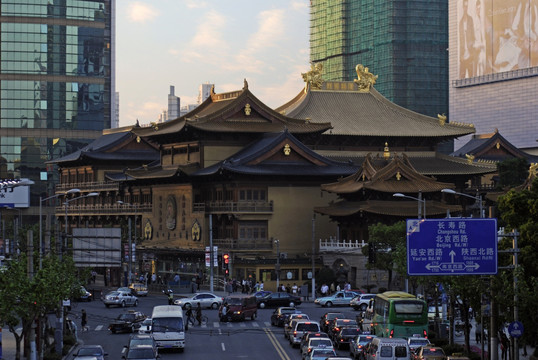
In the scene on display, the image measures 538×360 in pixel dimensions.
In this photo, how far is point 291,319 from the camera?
6425cm

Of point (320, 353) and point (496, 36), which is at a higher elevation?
point (496, 36)

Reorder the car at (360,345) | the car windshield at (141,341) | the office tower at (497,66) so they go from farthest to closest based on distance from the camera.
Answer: the office tower at (497,66)
the car at (360,345)
the car windshield at (141,341)

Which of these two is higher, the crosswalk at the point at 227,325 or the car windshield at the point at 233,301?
the car windshield at the point at 233,301

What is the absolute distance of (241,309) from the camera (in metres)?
75.9

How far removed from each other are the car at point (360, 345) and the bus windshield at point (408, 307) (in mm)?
2557

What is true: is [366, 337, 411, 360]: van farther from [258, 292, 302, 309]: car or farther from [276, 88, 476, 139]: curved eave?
[276, 88, 476, 139]: curved eave

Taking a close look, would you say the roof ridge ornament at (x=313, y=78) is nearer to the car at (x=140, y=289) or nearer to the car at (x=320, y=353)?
the car at (x=140, y=289)

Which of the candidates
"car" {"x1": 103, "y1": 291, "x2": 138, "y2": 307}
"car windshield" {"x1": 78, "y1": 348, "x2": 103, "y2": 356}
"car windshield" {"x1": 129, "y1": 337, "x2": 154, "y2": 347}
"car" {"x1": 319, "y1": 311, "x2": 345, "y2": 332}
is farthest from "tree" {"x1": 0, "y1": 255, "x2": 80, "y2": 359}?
"car" {"x1": 103, "y1": 291, "x2": 138, "y2": 307}

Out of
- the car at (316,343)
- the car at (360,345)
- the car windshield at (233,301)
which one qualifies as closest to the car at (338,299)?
the car windshield at (233,301)

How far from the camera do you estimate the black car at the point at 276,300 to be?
87100 millimetres

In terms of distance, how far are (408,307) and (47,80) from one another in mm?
117936

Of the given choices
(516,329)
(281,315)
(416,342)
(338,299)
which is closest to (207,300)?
(338,299)

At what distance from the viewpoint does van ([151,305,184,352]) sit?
58656mm

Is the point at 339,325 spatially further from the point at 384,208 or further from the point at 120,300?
the point at 384,208
